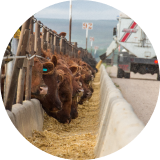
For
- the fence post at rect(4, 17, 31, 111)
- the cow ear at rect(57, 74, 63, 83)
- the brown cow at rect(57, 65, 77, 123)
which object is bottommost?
the brown cow at rect(57, 65, 77, 123)

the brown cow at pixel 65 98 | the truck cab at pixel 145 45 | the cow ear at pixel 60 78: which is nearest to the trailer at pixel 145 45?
the truck cab at pixel 145 45

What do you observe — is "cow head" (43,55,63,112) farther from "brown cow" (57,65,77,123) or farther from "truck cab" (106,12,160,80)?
"truck cab" (106,12,160,80)

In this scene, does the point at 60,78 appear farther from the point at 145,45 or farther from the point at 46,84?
the point at 145,45

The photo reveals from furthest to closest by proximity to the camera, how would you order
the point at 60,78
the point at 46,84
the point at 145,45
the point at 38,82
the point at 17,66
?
the point at 60,78 → the point at 46,84 → the point at 38,82 → the point at 17,66 → the point at 145,45

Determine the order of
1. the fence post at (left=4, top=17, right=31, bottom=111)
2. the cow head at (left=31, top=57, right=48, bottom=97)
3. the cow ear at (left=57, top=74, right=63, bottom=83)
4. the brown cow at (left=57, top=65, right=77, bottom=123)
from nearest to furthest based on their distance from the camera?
the fence post at (left=4, top=17, right=31, bottom=111)
the cow head at (left=31, top=57, right=48, bottom=97)
the cow ear at (left=57, top=74, right=63, bottom=83)
the brown cow at (left=57, top=65, right=77, bottom=123)

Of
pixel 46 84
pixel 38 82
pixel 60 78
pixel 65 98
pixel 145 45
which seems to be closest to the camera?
pixel 145 45

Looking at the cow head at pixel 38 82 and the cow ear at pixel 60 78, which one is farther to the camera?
the cow ear at pixel 60 78

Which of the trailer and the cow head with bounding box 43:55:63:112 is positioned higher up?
the trailer

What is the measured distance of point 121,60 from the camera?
216 cm

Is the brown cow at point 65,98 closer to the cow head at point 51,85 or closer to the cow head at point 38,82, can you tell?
the cow head at point 51,85

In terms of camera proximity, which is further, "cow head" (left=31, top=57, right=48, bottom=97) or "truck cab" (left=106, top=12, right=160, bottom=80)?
"cow head" (left=31, top=57, right=48, bottom=97)

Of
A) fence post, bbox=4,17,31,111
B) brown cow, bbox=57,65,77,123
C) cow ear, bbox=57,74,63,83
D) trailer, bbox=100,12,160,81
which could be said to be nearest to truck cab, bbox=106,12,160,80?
trailer, bbox=100,12,160,81

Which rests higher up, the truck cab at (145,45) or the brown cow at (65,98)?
the truck cab at (145,45)

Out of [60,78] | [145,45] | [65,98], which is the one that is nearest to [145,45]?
[145,45]
